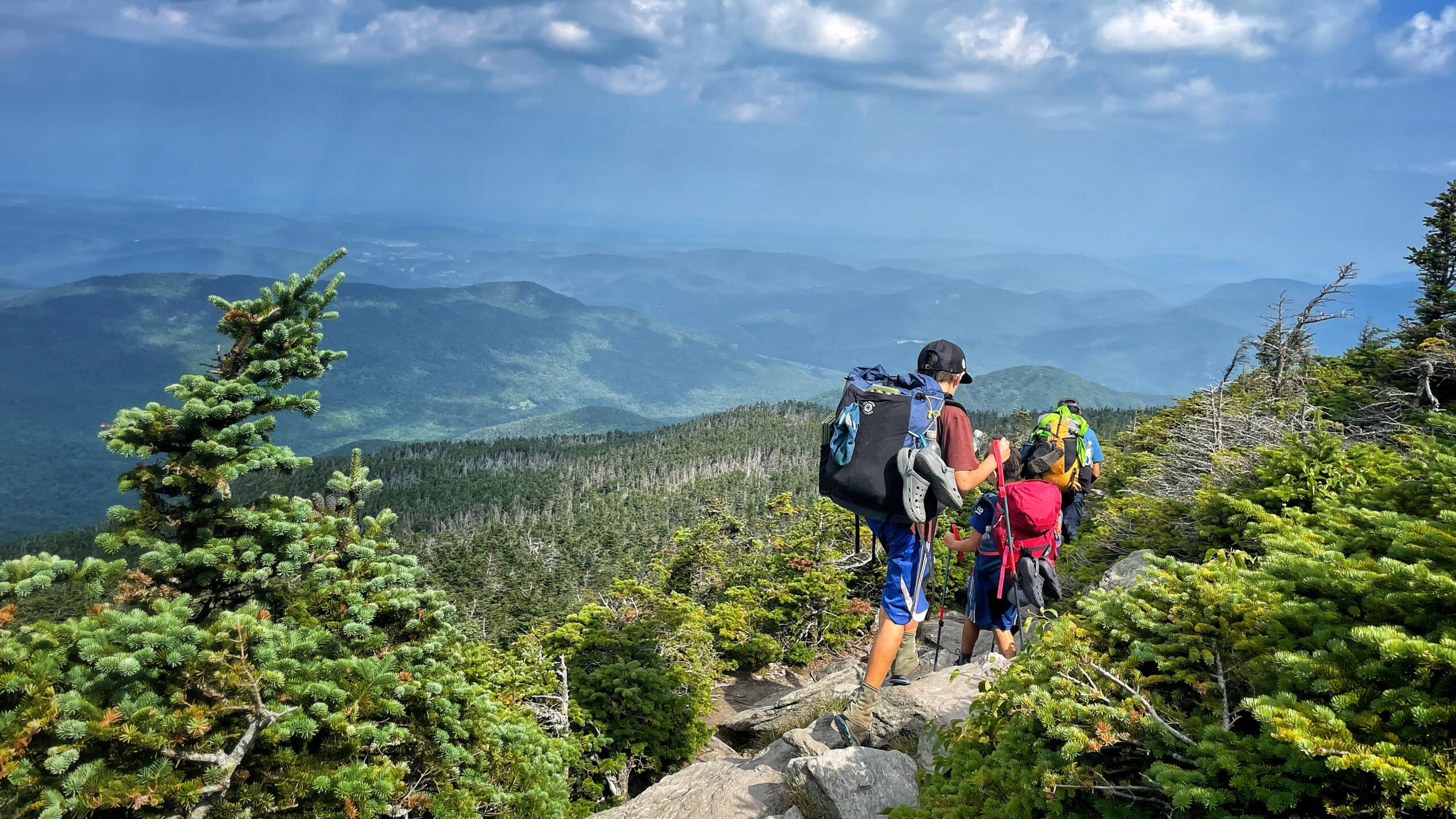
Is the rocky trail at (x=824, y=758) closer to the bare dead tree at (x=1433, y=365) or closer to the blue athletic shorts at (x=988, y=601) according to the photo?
the blue athletic shorts at (x=988, y=601)

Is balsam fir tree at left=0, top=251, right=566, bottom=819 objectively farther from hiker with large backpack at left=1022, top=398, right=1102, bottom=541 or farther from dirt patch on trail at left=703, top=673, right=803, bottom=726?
hiker with large backpack at left=1022, top=398, right=1102, bottom=541

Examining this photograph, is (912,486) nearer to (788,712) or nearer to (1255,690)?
(1255,690)

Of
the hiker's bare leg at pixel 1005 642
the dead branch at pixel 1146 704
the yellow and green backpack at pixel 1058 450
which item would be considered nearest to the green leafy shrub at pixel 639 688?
the hiker's bare leg at pixel 1005 642

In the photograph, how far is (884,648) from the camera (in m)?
7.20

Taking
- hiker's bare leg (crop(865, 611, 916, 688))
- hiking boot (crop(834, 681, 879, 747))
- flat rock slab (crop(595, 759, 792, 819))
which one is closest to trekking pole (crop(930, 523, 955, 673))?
hiker's bare leg (crop(865, 611, 916, 688))

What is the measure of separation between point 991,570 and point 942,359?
275cm

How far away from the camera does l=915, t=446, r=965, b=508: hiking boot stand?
20.5 ft

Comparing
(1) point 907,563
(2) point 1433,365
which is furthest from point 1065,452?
(2) point 1433,365

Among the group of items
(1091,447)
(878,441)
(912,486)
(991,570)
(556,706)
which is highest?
(878,441)

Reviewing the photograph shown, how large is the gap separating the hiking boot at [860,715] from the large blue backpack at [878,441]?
1.90 meters

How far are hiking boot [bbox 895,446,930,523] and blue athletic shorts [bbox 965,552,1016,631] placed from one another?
99.2 inches

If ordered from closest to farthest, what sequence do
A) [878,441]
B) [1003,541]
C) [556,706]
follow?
[878,441] → [1003,541] → [556,706]

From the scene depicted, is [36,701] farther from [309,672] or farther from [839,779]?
[839,779]

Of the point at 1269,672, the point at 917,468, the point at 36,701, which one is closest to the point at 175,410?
the point at 36,701
